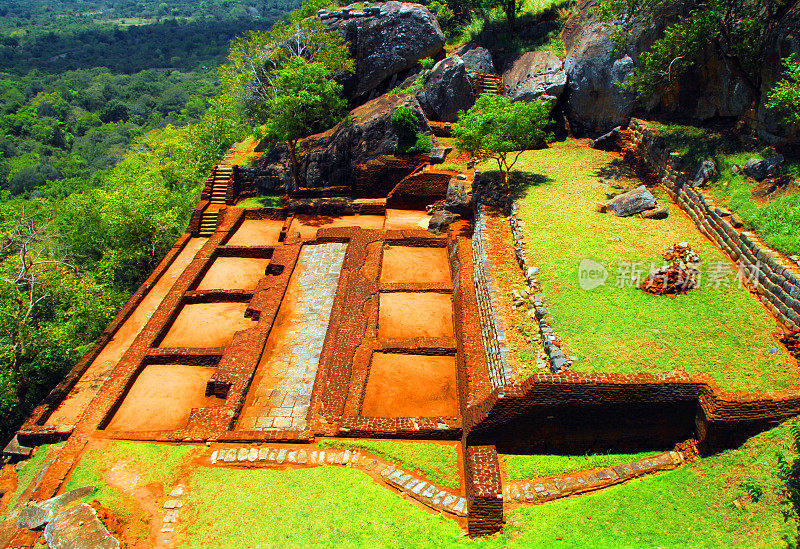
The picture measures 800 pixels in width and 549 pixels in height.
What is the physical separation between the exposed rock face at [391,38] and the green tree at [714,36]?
1171 centimetres

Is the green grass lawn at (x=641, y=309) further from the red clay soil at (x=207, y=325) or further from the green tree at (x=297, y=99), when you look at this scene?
the green tree at (x=297, y=99)

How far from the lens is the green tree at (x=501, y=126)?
57.6 ft

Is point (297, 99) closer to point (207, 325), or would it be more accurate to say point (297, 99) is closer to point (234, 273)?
point (234, 273)

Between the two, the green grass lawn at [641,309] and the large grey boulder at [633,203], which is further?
the large grey boulder at [633,203]

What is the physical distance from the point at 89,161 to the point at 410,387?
71.7 meters

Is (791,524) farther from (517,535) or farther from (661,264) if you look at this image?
(661,264)

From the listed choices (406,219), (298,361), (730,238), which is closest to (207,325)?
(298,361)

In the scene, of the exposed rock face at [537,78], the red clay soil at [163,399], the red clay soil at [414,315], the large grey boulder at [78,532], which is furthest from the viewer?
the exposed rock face at [537,78]

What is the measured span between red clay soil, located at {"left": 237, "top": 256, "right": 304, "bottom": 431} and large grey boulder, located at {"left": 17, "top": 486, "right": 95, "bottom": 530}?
11.5ft

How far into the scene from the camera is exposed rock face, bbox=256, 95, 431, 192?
23266 millimetres

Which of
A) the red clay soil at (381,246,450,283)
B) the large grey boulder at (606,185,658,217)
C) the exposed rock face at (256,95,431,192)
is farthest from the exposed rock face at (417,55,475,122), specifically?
the large grey boulder at (606,185,658,217)

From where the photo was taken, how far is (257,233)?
21734 mm

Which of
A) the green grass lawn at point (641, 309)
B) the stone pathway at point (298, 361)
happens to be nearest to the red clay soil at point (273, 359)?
the stone pathway at point (298, 361)

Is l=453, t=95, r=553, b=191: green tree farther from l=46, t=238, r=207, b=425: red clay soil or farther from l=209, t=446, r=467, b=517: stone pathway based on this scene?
l=46, t=238, r=207, b=425: red clay soil
